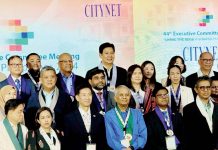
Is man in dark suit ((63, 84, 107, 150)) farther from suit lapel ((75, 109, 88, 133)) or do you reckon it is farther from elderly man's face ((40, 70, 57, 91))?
elderly man's face ((40, 70, 57, 91))

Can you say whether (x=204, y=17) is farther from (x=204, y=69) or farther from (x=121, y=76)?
(x=121, y=76)

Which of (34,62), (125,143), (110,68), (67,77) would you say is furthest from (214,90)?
(34,62)

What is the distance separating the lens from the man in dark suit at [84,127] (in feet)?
21.7

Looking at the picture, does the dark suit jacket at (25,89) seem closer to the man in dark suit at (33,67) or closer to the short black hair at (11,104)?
the man in dark suit at (33,67)

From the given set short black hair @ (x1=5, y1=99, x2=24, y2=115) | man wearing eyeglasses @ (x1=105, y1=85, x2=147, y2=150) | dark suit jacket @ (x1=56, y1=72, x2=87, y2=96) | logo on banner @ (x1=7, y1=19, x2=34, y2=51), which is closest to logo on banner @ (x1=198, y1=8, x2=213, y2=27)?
dark suit jacket @ (x1=56, y1=72, x2=87, y2=96)

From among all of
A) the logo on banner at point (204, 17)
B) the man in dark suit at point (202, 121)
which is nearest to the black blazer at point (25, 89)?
the man in dark suit at point (202, 121)

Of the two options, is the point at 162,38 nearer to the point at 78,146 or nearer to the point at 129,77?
the point at 129,77

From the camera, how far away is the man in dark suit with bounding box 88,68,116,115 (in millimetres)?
7055

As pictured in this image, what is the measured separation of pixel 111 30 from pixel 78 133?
2.13m

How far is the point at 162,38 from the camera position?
8.37m

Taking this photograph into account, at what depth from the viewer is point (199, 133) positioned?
6.99 m

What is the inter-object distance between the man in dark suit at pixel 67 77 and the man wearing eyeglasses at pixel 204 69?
4.71 feet

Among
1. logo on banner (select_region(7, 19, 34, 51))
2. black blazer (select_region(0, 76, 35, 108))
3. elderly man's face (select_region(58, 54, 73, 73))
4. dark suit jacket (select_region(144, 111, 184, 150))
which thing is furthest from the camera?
logo on banner (select_region(7, 19, 34, 51))

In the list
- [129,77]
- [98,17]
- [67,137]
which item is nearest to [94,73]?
[129,77]
